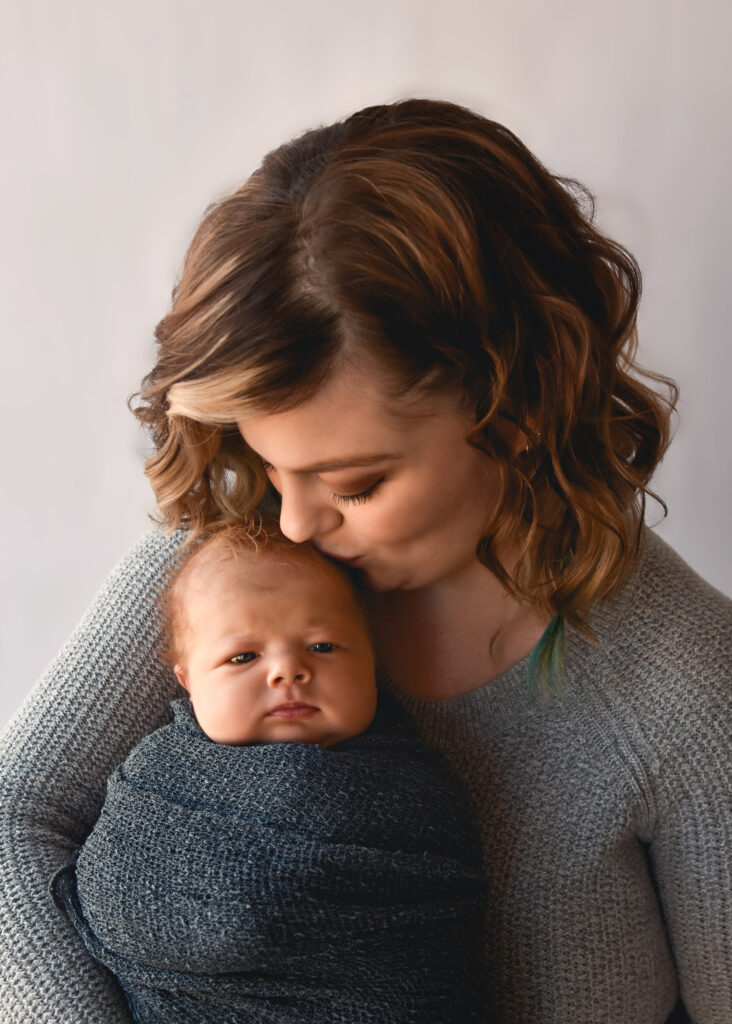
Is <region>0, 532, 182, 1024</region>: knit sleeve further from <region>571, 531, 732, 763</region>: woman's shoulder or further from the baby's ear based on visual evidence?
<region>571, 531, 732, 763</region>: woman's shoulder

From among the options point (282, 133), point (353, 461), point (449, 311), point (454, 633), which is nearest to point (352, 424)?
point (353, 461)

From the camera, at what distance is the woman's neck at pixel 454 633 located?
1.26 m

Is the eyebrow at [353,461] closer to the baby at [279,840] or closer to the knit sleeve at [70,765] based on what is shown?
the baby at [279,840]

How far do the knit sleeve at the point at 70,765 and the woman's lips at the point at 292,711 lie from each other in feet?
0.70

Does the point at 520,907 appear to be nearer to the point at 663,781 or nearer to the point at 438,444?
the point at 663,781

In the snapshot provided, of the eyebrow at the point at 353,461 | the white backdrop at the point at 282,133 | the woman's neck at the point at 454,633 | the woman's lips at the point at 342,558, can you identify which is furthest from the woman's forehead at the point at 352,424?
the white backdrop at the point at 282,133

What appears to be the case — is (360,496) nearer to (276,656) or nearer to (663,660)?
(276,656)

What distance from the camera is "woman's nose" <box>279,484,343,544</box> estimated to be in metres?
1.08

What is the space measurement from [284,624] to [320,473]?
194 mm

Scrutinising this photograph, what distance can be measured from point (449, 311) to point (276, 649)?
0.41m

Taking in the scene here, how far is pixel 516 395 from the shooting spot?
3.39ft

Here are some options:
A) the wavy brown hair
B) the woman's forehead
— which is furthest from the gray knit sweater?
the woman's forehead

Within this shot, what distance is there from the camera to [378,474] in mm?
1042

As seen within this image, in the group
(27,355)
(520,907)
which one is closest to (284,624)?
(520,907)
